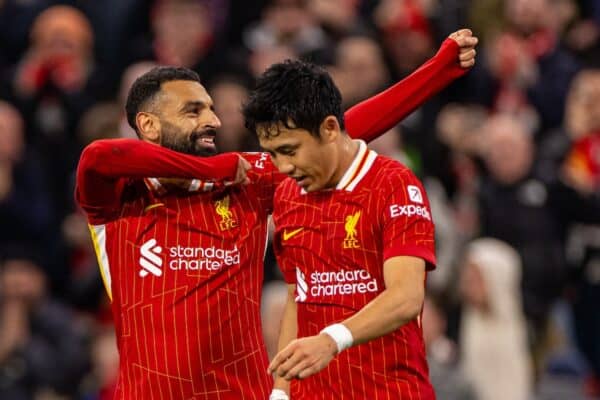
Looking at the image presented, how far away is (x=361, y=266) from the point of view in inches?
229

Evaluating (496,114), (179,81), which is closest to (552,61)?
(496,114)

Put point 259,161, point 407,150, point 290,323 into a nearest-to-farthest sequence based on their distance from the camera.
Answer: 1. point 290,323
2. point 259,161
3. point 407,150

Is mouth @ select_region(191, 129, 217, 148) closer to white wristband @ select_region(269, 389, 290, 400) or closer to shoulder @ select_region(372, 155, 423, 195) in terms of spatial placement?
shoulder @ select_region(372, 155, 423, 195)

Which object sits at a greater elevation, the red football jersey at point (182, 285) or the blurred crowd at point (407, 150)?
the blurred crowd at point (407, 150)

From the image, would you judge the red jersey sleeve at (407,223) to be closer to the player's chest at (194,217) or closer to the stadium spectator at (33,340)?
the player's chest at (194,217)

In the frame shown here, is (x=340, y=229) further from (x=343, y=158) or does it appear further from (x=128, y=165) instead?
Answer: (x=128, y=165)

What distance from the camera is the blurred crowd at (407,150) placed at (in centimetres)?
1030

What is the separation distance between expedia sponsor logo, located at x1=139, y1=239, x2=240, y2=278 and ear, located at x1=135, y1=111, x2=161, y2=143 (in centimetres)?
42

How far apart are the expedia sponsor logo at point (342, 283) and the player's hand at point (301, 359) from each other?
2.02 ft

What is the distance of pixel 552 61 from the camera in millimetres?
11750

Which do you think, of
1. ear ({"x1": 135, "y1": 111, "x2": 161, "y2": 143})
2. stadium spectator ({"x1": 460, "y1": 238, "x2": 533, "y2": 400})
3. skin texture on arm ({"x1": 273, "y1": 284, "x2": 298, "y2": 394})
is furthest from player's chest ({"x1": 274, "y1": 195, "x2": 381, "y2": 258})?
stadium spectator ({"x1": 460, "y1": 238, "x2": 533, "y2": 400})

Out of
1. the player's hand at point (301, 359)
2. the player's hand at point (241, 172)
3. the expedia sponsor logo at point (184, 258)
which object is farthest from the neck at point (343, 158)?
the player's hand at point (301, 359)

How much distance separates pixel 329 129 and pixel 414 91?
0.78 meters

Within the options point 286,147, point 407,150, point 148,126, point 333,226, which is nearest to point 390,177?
point 333,226
